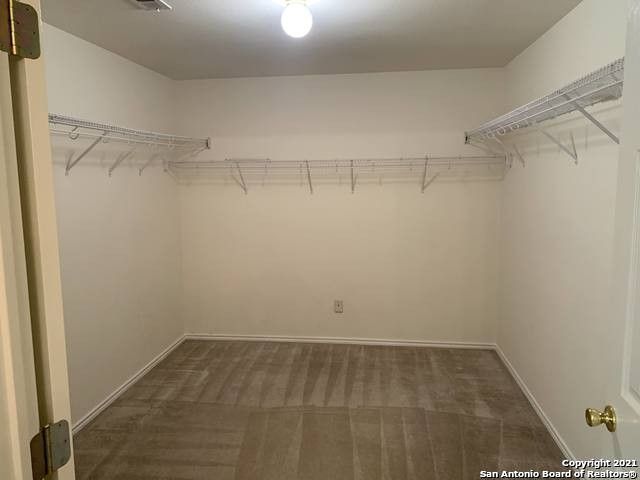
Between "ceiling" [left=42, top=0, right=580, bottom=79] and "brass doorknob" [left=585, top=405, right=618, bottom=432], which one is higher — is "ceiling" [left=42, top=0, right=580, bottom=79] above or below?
above

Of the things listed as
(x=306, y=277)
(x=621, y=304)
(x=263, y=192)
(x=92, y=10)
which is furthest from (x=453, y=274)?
(x=92, y=10)

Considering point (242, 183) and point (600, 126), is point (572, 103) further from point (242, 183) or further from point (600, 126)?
point (242, 183)

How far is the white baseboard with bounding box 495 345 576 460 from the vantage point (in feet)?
7.54

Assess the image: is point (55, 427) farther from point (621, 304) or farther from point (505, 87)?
point (505, 87)

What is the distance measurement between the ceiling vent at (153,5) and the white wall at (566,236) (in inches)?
80.6

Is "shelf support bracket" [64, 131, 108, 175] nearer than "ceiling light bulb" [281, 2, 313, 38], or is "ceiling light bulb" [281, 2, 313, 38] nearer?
"ceiling light bulb" [281, 2, 313, 38]

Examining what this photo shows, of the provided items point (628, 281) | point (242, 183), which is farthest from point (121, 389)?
point (628, 281)

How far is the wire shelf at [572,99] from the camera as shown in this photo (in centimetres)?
157

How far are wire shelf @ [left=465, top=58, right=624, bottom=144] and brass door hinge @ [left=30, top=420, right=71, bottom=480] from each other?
1865 mm

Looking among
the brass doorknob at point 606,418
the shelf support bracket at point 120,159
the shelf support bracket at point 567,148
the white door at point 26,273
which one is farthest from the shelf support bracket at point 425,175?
the white door at point 26,273

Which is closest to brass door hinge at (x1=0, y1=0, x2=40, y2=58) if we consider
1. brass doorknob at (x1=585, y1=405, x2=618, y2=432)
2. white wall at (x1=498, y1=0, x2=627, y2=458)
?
brass doorknob at (x1=585, y1=405, x2=618, y2=432)

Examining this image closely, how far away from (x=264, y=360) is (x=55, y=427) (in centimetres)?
285

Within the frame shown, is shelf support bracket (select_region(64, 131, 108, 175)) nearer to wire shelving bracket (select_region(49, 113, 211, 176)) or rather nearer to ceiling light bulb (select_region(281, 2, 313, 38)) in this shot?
wire shelving bracket (select_region(49, 113, 211, 176))

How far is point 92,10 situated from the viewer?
7.20 feet
